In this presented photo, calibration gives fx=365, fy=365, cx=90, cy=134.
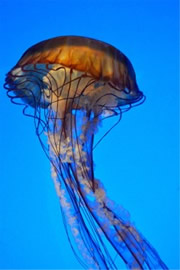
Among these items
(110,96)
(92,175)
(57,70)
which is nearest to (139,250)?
(92,175)

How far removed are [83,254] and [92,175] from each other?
0.69 metres

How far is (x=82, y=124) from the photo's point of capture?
3.41 metres

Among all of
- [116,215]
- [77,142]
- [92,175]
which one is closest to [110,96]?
[77,142]

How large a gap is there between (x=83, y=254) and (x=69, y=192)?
0.55 m

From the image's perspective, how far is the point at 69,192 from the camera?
3275mm

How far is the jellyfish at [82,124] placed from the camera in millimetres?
3107

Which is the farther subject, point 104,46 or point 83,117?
point 83,117

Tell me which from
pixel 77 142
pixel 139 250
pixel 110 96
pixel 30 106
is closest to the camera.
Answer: pixel 139 250

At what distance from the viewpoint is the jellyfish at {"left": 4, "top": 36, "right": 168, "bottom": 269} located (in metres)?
3.11

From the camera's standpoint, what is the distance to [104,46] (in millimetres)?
3219

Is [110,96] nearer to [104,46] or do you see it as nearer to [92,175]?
[104,46]

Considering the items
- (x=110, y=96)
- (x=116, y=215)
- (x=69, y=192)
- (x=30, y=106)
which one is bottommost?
(x=116, y=215)

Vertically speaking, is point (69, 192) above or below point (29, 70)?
below

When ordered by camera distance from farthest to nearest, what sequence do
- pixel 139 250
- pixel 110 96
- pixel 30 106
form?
pixel 30 106 < pixel 110 96 < pixel 139 250
